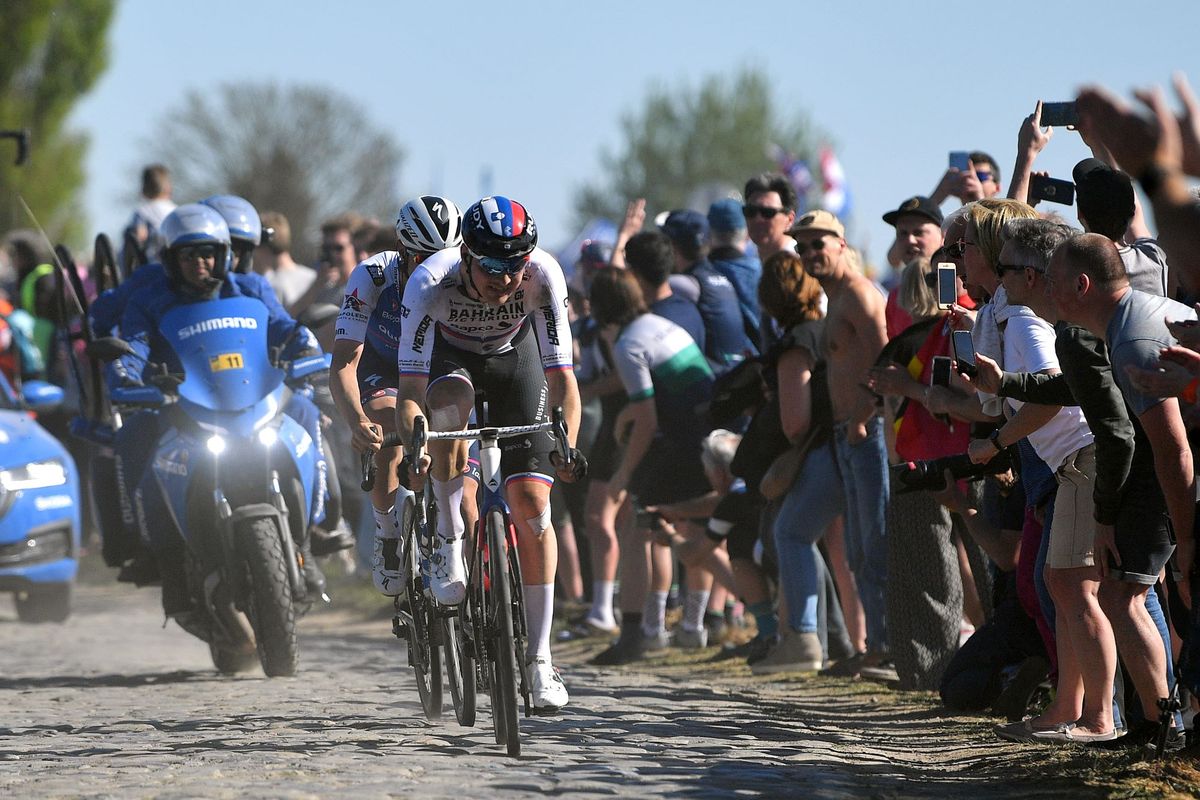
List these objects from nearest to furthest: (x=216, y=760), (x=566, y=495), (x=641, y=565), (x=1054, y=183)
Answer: (x=216, y=760)
(x=1054, y=183)
(x=641, y=565)
(x=566, y=495)

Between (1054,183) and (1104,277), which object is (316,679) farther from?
(1104,277)

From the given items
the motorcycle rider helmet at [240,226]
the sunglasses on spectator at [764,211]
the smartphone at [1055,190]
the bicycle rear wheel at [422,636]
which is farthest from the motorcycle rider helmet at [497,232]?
the sunglasses on spectator at [764,211]

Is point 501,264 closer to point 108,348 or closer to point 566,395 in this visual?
point 566,395

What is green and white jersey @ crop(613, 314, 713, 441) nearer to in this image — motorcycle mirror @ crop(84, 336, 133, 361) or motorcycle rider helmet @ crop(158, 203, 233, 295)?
motorcycle rider helmet @ crop(158, 203, 233, 295)

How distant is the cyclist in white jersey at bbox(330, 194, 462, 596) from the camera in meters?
9.33

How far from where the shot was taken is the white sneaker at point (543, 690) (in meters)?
7.98

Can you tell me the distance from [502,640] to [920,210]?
140 inches

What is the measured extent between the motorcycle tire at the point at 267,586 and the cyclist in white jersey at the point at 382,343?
39.0 inches

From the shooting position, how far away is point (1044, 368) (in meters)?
7.87

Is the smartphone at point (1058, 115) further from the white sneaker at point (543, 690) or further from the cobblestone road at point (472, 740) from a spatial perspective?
the white sneaker at point (543, 690)

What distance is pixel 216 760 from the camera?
7.66m

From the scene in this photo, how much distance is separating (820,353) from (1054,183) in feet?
7.58

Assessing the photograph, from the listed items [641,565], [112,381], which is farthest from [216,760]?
[641,565]

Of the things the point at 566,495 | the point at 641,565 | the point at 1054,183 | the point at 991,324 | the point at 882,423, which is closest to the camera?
the point at 991,324
